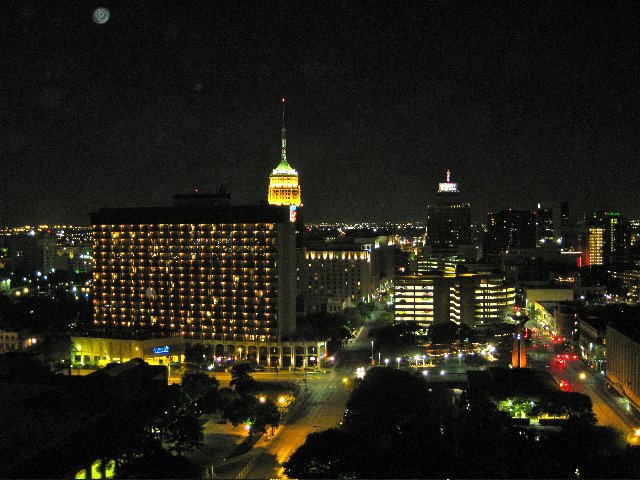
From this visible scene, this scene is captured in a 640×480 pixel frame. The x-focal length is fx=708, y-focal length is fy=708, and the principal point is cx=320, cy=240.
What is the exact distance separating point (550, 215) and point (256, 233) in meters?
89.7

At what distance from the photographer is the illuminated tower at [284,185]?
66.2 meters

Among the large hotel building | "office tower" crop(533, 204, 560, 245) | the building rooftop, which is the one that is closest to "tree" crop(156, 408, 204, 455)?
the large hotel building

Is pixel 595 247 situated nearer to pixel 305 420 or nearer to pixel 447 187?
pixel 447 187

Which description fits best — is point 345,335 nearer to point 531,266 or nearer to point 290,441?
point 290,441

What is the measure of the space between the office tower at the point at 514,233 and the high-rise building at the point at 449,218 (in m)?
6.00

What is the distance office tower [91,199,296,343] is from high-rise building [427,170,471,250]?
66.3 m

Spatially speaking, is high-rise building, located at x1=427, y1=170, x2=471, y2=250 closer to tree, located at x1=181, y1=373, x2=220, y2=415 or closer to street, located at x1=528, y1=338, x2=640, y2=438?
street, located at x1=528, y1=338, x2=640, y2=438

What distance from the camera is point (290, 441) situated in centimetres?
2230

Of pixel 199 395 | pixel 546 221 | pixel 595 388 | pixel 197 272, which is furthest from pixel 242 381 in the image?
pixel 546 221

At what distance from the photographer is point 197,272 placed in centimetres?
3759

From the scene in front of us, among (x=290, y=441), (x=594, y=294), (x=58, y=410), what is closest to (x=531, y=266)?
(x=594, y=294)

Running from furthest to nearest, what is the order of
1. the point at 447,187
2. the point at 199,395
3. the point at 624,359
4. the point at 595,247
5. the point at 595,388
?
the point at 447,187 < the point at 595,247 < the point at 595,388 < the point at 624,359 < the point at 199,395

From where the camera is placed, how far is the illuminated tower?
66.2m

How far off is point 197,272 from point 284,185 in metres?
29.9
